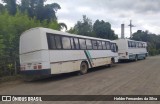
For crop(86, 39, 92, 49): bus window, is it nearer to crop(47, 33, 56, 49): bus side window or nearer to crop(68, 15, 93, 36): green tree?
crop(47, 33, 56, 49): bus side window

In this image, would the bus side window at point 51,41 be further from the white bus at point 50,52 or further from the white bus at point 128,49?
the white bus at point 128,49

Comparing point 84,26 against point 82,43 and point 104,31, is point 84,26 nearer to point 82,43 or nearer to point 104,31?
point 104,31

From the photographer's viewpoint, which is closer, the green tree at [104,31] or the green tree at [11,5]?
the green tree at [11,5]

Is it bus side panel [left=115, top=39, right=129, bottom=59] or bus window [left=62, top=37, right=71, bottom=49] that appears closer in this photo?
bus window [left=62, top=37, right=71, bottom=49]

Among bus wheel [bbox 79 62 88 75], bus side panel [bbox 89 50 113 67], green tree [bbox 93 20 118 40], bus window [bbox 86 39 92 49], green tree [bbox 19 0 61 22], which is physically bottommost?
bus wheel [bbox 79 62 88 75]

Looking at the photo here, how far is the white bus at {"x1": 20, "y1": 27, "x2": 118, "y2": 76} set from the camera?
12.2m

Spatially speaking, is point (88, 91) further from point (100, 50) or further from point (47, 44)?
point (100, 50)

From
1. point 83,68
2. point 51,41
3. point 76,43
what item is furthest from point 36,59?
point 83,68

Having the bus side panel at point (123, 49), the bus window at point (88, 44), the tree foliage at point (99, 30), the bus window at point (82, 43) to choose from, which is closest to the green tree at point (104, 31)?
the tree foliage at point (99, 30)

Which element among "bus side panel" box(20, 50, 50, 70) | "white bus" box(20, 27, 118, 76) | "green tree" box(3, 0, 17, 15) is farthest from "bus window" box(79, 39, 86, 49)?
"green tree" box(3, 0, 17, 15)

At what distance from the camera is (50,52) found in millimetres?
12484

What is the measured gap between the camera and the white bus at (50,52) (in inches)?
480

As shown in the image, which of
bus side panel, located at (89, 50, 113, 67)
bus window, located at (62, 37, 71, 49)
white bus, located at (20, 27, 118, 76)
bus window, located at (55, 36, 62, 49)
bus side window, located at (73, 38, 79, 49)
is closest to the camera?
white bus, located at (20, 27, 118, 76)

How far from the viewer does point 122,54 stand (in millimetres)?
28031
